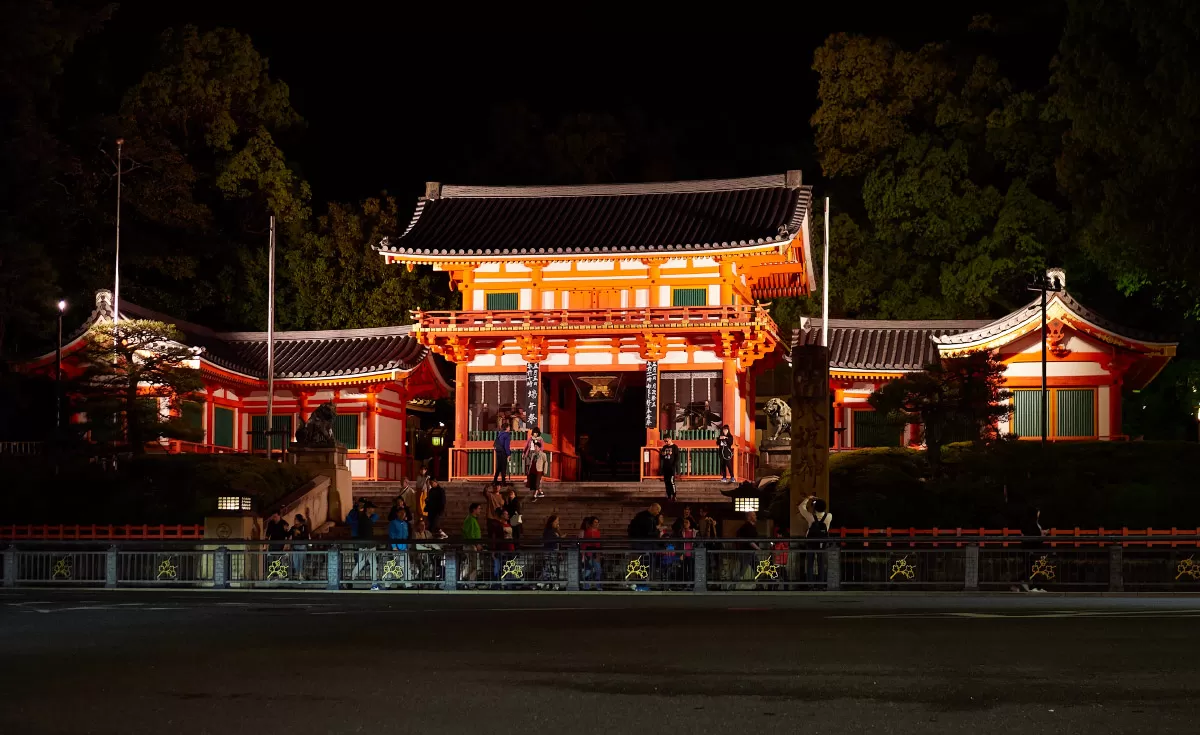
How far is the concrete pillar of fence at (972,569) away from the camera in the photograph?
891 inches

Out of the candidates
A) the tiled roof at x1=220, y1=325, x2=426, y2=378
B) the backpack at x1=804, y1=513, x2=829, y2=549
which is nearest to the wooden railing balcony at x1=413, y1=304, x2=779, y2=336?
the tiled roof at x1=220, y1=325, x2=426, y2=378

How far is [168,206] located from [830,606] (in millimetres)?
36155

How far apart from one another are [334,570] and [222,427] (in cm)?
2270

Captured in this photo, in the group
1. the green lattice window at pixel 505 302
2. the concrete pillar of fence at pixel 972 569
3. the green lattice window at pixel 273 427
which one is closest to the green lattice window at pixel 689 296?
the green lattice window at pixel 505 302

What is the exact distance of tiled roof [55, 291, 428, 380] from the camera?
44750mm

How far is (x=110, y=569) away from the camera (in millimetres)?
24875

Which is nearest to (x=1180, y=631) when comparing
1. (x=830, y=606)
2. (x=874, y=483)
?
(x=830, y=606)

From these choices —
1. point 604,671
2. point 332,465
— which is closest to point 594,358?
point 332,465

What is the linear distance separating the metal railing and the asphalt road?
5.24 meters

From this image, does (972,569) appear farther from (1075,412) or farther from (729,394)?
(1075,412)

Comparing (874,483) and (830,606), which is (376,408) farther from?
(830,606)

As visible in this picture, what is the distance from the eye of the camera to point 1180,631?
1368cm

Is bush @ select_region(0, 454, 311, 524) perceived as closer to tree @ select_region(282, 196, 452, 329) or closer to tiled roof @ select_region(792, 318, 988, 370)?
tiled roof @ select_region(792, 318, 988, 370)

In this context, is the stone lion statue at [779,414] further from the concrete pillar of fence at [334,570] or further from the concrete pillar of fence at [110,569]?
the concrete pillar of fence at [110,569]
